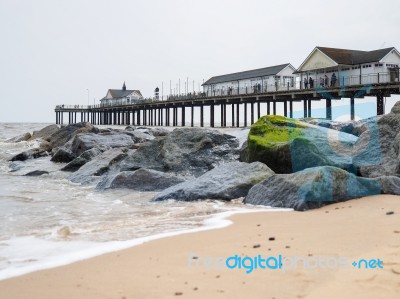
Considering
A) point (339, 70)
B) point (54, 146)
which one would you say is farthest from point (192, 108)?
point (54, 146)

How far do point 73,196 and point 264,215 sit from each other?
4750 millimetres

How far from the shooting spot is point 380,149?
752 centimetres

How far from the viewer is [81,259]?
3.97 metres

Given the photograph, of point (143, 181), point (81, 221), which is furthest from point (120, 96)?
point (81, 221)

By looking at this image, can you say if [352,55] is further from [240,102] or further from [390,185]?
[390,185]

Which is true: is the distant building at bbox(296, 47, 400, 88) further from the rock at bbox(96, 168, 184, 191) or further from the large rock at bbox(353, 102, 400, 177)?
the rock at bbox(96, 168, 184, 191)

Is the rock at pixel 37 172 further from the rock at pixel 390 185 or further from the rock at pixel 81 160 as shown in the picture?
the rock at pixel 390 185

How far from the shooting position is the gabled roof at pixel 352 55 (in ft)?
115

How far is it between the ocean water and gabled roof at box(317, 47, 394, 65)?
30912mm

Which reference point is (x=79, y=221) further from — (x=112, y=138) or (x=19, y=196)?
(x=112, y=138)

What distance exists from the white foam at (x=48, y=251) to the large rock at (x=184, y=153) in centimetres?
566

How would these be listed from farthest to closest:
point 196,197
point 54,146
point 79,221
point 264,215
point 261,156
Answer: point 54,146
point 261,156
point 196,197
point 79,221
point 264,215

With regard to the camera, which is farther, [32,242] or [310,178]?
[310,178]

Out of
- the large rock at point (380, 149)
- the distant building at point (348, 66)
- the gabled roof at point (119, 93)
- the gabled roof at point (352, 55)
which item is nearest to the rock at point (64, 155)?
the large rock at point (380, 149)
